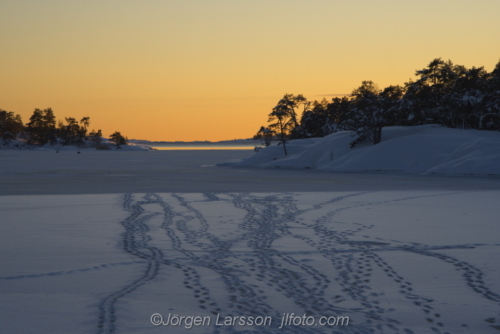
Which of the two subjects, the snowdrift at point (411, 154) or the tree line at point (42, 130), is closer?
the snowdrift at point (411, 154)

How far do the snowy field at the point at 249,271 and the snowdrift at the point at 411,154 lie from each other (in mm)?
25221

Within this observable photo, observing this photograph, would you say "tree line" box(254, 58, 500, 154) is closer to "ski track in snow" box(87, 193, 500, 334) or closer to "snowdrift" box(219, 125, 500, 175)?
"snowdrift" box(219, 125, 500, 175)

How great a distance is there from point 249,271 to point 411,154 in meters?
39.4

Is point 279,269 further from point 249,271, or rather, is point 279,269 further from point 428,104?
point 428,104

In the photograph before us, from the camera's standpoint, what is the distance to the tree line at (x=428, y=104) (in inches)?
2074

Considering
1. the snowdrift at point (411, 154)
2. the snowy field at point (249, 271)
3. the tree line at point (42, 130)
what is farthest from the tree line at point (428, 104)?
the tree line at point (42, 130)

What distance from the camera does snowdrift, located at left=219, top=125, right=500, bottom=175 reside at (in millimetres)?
37562

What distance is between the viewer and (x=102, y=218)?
1273cm

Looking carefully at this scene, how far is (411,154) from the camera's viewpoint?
144 feet

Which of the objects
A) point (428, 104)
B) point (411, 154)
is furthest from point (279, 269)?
point (428, 104)

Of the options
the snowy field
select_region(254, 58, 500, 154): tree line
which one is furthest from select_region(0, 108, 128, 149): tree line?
the snowy field

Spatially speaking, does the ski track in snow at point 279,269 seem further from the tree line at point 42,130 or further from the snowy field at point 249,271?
the tree line at point 42,130

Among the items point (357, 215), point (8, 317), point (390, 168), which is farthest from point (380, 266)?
point (390, 168)

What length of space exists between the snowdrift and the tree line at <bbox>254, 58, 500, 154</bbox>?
239 cm
